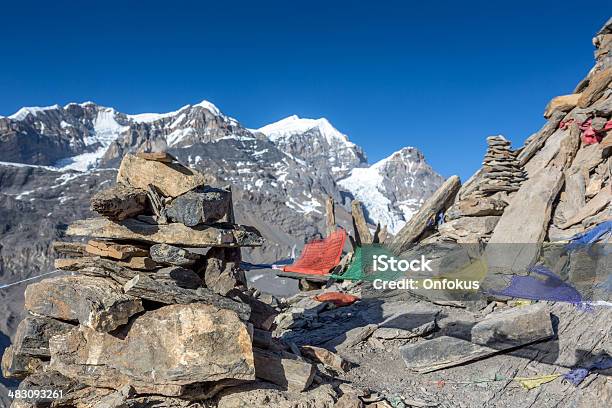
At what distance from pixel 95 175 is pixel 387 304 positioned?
5977 inches

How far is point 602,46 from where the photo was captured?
57.0ft

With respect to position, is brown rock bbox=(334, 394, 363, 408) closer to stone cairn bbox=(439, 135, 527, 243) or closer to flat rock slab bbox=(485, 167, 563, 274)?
flat rock slab bbox=(485, 167, 563, 274)

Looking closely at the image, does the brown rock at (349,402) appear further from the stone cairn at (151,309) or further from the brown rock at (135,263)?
the brown rock at (135,263)

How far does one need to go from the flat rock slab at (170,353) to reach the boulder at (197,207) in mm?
1321

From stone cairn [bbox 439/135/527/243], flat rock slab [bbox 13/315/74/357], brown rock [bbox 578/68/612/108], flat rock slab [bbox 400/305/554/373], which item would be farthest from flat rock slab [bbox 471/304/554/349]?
brown rock [bbox 578/68/612/108]

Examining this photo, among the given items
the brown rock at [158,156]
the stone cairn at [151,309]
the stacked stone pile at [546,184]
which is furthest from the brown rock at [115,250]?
the stacked stone pile at [546,184]

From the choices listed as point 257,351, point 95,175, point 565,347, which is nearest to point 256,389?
point 257,351

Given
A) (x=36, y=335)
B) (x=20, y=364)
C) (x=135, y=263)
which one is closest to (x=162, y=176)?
(x=135, y=263)

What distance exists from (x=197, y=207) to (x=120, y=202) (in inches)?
43.7

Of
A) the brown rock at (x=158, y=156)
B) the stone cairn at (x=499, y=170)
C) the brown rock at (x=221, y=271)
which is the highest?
the stone cairn at (x=499, y=170)

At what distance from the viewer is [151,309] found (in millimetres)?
6770

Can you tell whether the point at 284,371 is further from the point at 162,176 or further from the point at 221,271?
the point at 162,176

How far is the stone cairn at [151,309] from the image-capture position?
6230 millimetres

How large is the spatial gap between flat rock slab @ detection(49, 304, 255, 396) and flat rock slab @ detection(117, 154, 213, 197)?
191 cm
